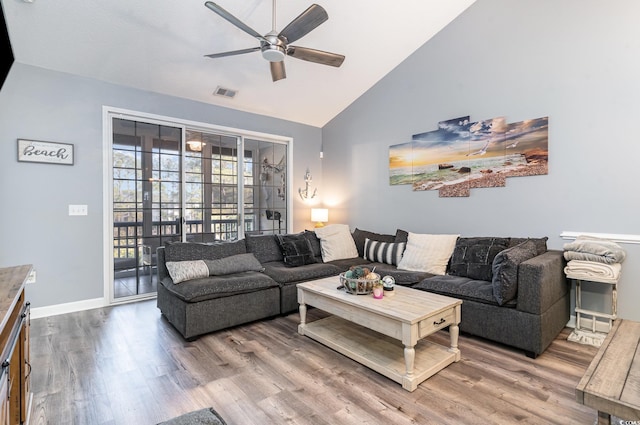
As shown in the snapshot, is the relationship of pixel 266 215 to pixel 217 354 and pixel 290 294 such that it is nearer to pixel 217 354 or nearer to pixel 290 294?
pixel 290 294

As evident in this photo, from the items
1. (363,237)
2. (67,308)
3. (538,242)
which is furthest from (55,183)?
(538,242)

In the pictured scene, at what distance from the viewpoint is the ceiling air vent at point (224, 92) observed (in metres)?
4.35

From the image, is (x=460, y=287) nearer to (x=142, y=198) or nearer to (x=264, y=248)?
(x=264, y=248)

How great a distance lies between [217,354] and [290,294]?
1071 mm

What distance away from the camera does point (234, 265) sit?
3.51m

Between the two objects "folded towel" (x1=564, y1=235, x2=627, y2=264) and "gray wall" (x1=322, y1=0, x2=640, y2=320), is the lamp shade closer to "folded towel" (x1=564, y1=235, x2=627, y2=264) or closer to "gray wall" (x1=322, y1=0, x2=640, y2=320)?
"gray wall" (x1=322, y1=0, x2=640, y2=320)

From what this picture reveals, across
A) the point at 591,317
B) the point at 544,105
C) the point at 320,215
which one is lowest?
the point at 591,317

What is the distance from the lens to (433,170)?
4.20 meters

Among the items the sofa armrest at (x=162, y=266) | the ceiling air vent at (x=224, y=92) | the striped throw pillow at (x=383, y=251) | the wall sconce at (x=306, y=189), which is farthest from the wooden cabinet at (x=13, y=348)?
the wall sconce at (x=306, y=189)

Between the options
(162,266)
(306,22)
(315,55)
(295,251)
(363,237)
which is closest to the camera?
(306,22)

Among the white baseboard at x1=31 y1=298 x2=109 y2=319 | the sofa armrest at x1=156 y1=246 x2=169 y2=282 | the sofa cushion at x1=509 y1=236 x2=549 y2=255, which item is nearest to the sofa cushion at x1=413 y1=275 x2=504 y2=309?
the sofa cushion at x1=509 y1=236 x2=549 y2=255

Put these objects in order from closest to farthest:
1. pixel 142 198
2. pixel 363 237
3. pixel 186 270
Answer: pixel 186 270 < pixel 142 198 < pixel 363 237

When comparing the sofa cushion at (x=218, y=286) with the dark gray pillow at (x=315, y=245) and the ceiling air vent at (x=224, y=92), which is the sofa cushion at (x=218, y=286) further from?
the ceiling air vent at (x=224, y=92)

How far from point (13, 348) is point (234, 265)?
224 cm
